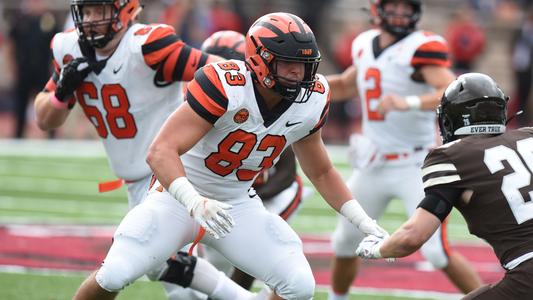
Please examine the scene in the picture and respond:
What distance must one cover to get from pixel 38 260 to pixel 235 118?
11.9 feet

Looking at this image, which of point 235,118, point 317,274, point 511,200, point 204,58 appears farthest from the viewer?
point 317,274

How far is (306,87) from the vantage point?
5172 mm

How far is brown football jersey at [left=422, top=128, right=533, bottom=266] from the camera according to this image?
4707 mm

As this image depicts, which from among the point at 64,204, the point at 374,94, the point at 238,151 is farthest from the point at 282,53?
the point at 64,204

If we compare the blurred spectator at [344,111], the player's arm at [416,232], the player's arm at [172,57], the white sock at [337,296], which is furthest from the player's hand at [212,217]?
the blurred spectator at [344,111]

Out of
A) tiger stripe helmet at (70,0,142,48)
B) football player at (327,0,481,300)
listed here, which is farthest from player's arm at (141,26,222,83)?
football player at (327,0,481,300)

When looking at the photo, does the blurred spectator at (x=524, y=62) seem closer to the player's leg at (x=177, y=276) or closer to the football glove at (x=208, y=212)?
the player's leg at (x=177, y=276)

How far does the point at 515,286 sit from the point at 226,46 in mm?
2664

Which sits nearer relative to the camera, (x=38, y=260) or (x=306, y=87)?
(x=306, y=87)

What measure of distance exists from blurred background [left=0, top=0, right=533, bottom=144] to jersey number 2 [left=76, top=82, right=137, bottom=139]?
29.6 feet

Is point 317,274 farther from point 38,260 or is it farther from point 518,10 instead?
point 518,10

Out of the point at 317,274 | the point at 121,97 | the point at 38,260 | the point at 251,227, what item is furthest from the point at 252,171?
the point at 38,260

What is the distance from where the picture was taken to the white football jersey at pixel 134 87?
607 centimetres

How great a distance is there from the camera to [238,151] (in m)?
5.24
